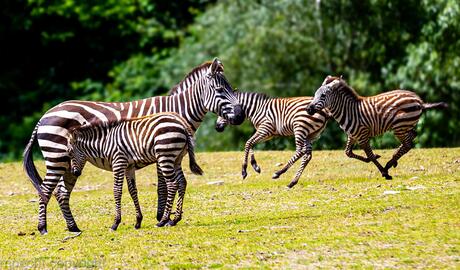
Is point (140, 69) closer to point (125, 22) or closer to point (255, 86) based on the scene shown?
point (125, 22)

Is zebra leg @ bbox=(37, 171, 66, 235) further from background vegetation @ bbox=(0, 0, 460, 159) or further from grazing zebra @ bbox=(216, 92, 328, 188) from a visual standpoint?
background vegetation @ bbox=(0, 0, 460, 159)

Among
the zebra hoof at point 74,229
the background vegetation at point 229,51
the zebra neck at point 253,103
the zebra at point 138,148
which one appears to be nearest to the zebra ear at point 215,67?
the zebra at point 138,148

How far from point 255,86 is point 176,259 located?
1100 inches

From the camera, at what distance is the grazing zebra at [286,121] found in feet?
64.8

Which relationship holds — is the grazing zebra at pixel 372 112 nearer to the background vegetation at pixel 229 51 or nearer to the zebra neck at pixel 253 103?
the zebra neck at pixel 253 103

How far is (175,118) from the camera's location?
51.7ft

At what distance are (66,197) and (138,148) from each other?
1516mm

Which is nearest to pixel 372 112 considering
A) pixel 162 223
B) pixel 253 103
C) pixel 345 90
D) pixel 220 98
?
pixel 345 90

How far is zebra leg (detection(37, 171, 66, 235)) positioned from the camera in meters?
16.2

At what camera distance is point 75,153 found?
16.3m

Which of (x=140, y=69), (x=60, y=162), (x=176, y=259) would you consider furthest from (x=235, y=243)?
(x=140, y=69)

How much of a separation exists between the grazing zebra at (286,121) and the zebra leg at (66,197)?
3.79m

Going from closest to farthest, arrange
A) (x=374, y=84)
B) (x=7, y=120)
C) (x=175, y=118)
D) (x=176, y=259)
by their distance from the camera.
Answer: (x=176, y=259) → (x=175, y=118) → (x=374, y=84) → (x=7, y=120)

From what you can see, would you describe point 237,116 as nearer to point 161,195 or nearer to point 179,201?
point 161,195
